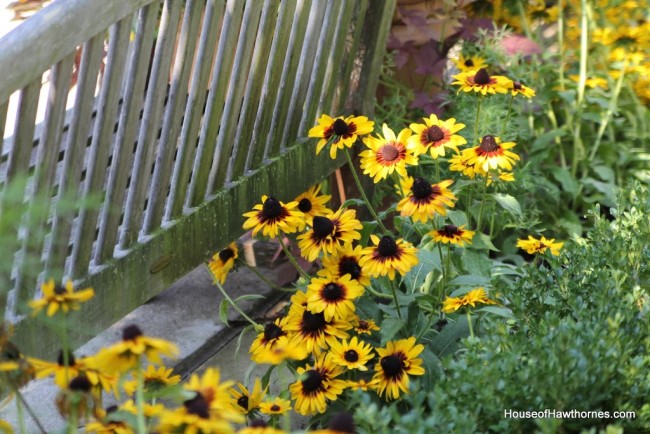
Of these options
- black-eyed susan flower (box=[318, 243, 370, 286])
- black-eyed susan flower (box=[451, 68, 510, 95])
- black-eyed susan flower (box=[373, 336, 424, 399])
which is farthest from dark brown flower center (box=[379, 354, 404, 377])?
black-eyed susan flower (box=[451, 68, 510, 95])

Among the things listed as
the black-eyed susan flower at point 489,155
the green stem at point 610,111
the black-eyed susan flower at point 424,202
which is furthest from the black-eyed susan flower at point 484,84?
the green stem at point 610,111

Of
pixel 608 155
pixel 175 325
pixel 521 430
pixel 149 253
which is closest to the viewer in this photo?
pixel 521 430

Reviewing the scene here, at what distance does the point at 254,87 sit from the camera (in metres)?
2.89

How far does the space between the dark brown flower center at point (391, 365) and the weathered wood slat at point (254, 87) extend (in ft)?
2.84

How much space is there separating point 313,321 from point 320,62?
111 cm

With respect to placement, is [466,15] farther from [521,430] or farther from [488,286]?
[521,430]

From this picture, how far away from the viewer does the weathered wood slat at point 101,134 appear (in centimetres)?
227

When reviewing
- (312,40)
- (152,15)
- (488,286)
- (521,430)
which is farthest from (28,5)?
(521,430)

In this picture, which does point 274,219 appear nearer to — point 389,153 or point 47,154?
point 389,153

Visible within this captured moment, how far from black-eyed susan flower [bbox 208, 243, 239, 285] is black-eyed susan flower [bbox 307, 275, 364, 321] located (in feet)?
1.34

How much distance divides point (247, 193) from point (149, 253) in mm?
460

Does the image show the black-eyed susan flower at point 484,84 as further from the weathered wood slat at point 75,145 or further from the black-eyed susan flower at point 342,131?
the weathered wood slat at point 75,145

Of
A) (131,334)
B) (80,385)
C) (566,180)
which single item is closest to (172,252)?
(80,385)

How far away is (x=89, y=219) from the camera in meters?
2.32
